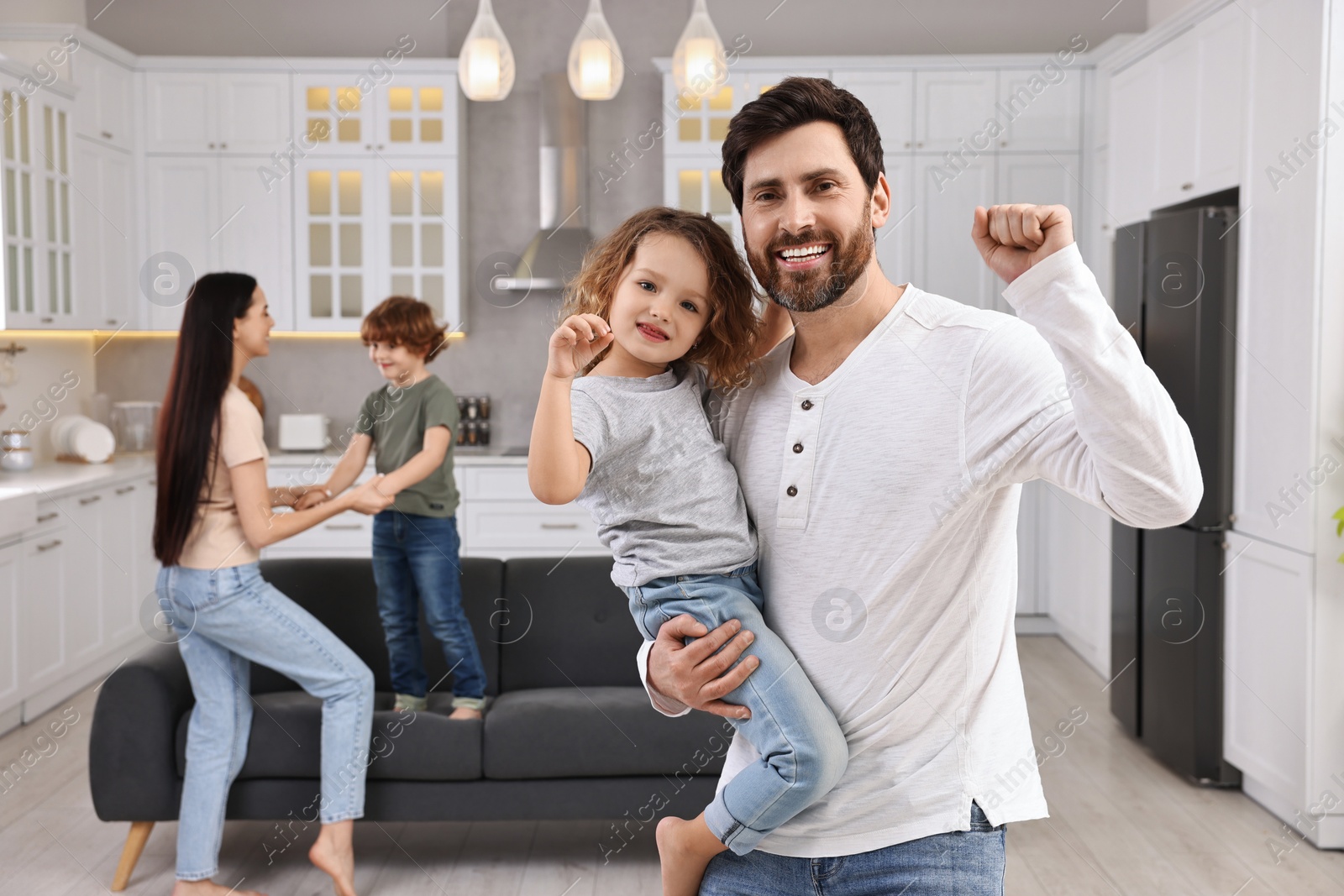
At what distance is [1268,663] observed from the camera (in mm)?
2951

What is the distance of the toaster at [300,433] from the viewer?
5094 mm

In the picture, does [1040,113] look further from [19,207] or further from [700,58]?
[19,207]

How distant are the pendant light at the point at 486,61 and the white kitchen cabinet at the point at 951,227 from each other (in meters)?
2.42

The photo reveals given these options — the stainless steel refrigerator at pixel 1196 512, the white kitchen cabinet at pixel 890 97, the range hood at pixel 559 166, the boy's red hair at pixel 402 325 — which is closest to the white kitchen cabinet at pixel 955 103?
the white kitchen cabinet at pixel 890 97

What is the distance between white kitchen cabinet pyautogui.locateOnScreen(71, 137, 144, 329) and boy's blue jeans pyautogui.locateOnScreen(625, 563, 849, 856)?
14.1 ft

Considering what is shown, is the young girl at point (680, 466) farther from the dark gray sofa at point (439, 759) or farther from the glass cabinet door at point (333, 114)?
the glass cabinet door at point (333, 114)

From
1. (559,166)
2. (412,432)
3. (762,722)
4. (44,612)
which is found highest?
(559,166)

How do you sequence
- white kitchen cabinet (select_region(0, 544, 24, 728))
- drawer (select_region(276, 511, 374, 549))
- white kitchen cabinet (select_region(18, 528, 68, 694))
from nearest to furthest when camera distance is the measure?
white kitchen cabinet (select_region(0, 544, 24, 728))
white kitchen cabinet (select_region(18, 528, 68, 694))
drawer (select_region(276, 511, 374, 549))

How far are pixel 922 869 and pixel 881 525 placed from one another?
1.15 feet

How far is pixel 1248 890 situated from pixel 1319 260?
1.61 metres

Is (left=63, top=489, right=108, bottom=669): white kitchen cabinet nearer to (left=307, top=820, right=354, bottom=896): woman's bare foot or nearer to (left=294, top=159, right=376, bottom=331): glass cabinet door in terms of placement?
(left=294, top=159, right=376, bottom=331): glass cabinet door

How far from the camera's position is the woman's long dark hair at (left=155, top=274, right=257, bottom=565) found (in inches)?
95.3

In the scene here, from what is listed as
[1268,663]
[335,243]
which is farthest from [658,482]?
[335,243]

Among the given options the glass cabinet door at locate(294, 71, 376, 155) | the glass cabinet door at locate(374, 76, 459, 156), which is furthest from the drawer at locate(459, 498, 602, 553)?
the glass cabinet door at locate(294, 71, 376, 155)
